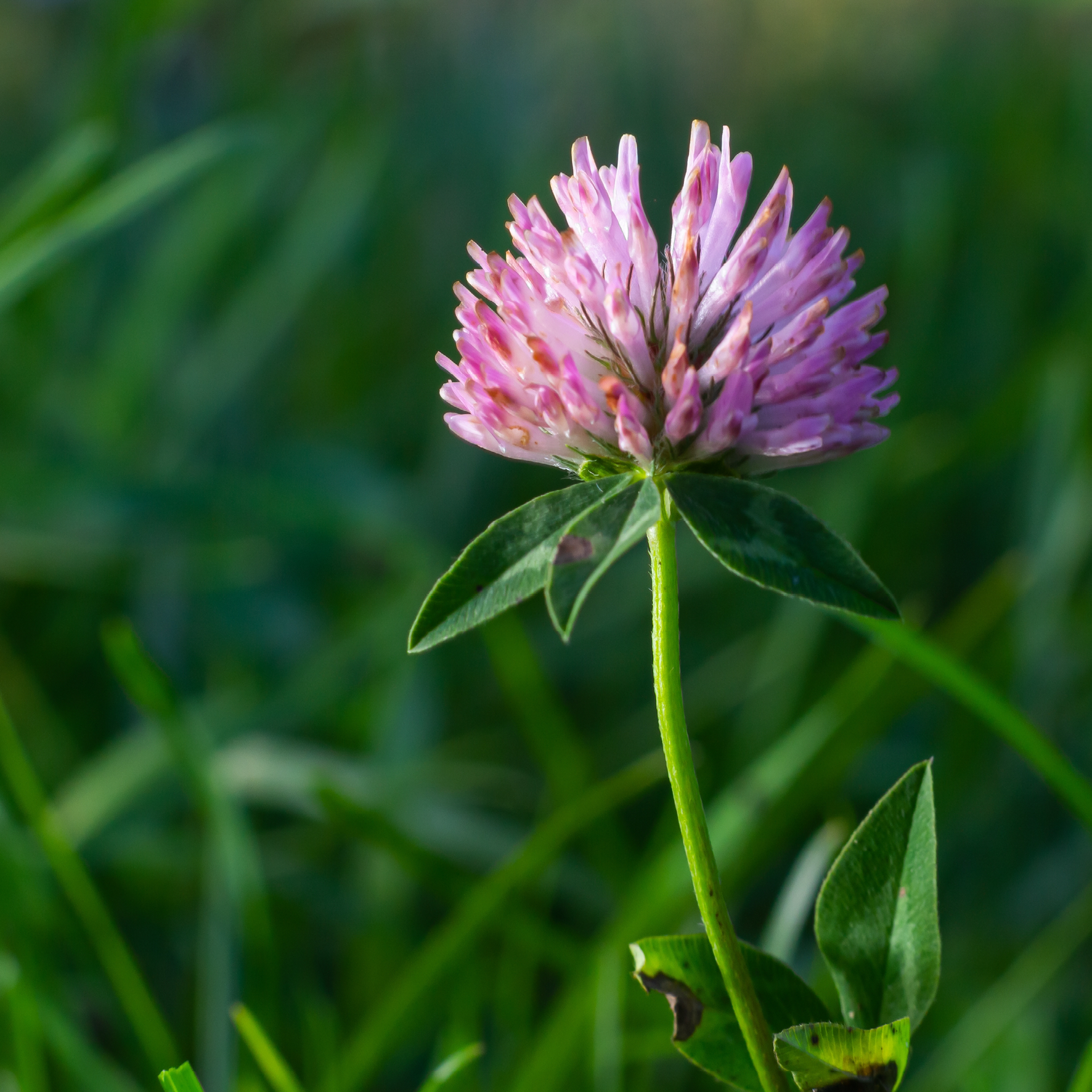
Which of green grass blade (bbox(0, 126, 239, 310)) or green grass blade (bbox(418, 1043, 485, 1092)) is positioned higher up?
green grass blade (bbox(0, 126, 239, 310))

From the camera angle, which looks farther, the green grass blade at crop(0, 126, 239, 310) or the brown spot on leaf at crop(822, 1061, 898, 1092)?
the green grass blade at crop(0, 126, 239, 310)

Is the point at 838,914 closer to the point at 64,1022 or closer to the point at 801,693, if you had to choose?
the point at 64,1022

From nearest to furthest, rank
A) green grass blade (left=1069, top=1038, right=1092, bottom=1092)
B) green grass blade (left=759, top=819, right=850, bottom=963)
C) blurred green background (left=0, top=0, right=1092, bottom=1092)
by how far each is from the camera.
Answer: green grass blade (left=1069, top=1038, right=1092, bottom=1092) → green grass blade (left=759, top=819, right=850, bottom=963) → blurred green background (left=0, top=0, right=1092, bottom=1092)

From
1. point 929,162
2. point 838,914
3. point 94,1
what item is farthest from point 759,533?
point 94,1

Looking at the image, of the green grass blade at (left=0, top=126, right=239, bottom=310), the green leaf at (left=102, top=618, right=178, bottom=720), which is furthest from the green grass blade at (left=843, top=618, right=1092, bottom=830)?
the green grass blade at (left=0, top=126, right=239, bottom=310)

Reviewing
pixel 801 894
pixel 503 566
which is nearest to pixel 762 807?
pixel 801 894

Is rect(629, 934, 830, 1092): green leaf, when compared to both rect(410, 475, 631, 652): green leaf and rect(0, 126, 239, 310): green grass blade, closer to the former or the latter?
rect(410, 475, 631, 652): green leaf
